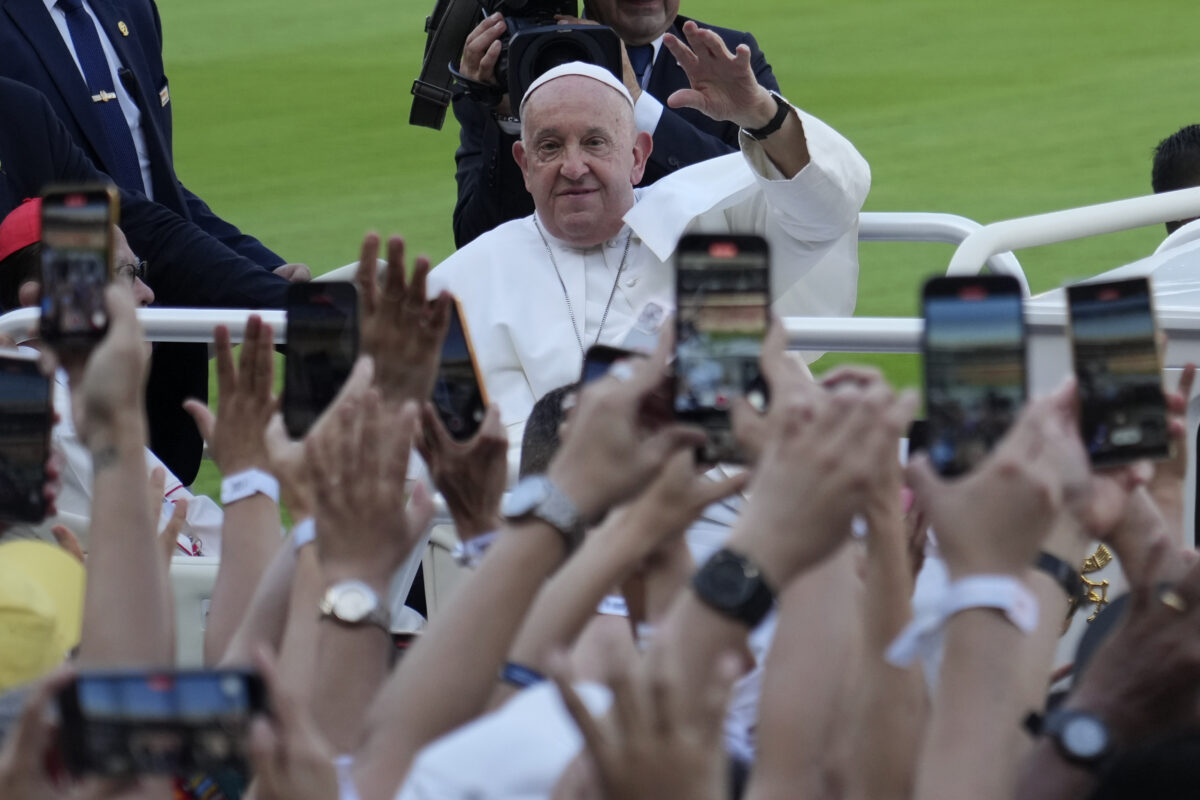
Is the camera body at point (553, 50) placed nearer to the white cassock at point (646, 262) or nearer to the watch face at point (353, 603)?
the white cassock at point (646, 262)

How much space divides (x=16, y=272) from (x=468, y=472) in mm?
1831

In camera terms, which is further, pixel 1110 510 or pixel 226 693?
pixel 1110 510

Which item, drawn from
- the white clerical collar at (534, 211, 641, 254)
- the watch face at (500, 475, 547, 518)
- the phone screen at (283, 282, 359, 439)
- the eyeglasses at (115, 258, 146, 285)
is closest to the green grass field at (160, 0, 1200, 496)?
the white clerical collar at (534, 211, 641, 254)

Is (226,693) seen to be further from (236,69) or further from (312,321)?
(236,69)

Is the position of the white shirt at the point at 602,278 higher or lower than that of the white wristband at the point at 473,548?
higher

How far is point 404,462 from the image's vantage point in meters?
1.92

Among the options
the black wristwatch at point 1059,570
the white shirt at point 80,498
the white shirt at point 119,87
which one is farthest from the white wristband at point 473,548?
the white shirt at point 119,87

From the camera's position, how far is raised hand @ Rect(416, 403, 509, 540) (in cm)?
216

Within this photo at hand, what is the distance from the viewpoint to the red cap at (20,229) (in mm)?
3613

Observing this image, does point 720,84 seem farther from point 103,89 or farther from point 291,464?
point 291,464

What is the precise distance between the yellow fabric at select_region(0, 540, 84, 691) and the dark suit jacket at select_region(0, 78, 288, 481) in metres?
2.05

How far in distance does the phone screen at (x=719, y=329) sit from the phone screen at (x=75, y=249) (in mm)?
720

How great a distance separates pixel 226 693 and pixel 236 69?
42.4 feet

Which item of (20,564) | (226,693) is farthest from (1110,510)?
(20,564)
